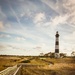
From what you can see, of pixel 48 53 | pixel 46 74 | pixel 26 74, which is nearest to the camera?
pixel 26 74

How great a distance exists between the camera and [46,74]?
1965 inches

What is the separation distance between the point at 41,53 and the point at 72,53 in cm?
2063

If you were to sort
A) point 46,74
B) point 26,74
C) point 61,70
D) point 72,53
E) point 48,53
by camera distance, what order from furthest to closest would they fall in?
point 72,53
point 48,53
point 61,70
point 46,74
point 26,74

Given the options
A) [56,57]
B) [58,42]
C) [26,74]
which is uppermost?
[58,42]

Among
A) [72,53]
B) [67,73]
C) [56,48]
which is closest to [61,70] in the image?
[67,73]

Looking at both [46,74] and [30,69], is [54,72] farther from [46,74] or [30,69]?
[30,69]

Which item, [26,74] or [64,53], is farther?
[64,53]

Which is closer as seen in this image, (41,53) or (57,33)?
(57,33)

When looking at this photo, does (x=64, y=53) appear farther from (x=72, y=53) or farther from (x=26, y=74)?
(x=26, y=74)

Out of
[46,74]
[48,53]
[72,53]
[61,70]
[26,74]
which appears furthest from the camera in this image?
[72,53]

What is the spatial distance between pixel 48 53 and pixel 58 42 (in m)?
38.7

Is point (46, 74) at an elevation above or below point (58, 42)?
below

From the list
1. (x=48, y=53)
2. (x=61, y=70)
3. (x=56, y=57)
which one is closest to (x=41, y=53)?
(x=48, y=53)

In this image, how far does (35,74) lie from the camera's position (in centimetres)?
4884
